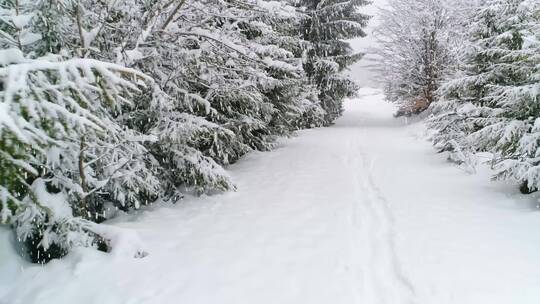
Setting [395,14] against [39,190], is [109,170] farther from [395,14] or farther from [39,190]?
[395,14]

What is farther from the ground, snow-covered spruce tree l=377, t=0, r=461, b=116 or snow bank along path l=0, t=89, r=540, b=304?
snow-covered spruce tree l=377, t=0, r=461, b=116

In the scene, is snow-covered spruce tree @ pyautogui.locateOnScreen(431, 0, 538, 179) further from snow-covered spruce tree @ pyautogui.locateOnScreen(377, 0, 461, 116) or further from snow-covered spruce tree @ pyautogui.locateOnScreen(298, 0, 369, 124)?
snow-covered spruce tree @ pyautogui.locateOnScreen(377, 0, 461, 116)

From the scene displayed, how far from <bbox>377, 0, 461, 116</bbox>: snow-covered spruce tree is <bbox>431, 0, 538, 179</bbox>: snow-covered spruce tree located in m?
9.01

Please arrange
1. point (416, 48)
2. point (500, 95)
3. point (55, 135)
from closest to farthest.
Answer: point (55, 135) < point (500, 95) < point (416, 48)

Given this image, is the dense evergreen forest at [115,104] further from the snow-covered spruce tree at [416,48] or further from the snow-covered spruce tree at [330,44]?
the snow-covered spruce tree at [416,48]

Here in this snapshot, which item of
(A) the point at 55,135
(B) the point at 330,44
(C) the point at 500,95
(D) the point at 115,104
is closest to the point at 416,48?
(B) the point at 330,44

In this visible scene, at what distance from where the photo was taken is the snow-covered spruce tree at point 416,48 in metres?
19.3

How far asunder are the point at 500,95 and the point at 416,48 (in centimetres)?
1478

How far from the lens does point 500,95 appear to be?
6.56 meters

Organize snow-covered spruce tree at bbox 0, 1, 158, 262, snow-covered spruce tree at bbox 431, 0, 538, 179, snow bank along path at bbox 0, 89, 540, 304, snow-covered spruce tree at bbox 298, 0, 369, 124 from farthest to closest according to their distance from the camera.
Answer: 1. snow-covered spruce tree at bbox 298, 0, 369, 124
2. snow-covered spruce tree at bbox 431, 0, 538, 179
3. snow bank along path at bbox 0, 89, 540, 304
4. snow-covered spruce tree at bbox 0, 1, 158, 262

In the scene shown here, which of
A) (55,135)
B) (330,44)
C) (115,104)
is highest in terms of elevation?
(330,44)

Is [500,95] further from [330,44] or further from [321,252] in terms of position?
[330,44]

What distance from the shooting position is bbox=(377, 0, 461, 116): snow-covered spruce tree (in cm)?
1928

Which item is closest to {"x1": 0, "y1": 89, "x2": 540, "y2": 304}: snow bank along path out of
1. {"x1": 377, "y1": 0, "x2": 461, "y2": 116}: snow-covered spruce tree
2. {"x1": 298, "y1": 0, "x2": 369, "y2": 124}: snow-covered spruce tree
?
{"x1": 298, "y1": 0, "x2": 369, "y2": 124}: snow-covered spruce tree
